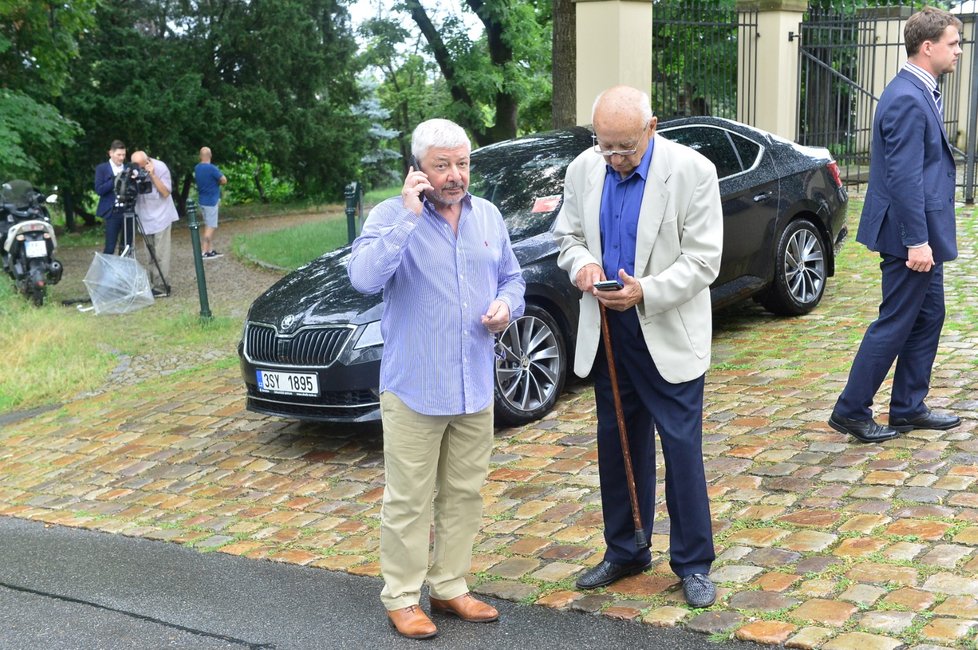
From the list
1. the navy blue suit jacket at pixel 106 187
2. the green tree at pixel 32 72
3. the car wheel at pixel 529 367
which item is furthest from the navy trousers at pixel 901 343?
the green tree at pixel 32 72

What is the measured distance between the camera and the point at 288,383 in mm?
6598

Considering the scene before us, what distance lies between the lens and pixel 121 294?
42.6 feet

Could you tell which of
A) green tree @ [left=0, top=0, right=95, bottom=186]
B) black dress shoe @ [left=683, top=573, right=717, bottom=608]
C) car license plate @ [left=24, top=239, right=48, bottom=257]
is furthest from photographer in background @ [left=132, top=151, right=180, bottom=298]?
black dress shoe @ [left=683, top=573, right=717, bottom=608]

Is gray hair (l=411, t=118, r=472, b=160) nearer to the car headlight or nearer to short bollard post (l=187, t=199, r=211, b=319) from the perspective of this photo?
the car headlight

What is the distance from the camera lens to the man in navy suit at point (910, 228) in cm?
552

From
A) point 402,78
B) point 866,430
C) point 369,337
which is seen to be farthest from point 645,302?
point 402,78

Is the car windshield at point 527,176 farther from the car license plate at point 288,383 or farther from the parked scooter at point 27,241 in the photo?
the parked scooter at point 27,241

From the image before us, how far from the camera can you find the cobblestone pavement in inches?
169

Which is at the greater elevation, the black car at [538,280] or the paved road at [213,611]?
the black car at [538,280]

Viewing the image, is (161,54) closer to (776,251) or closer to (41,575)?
(776,251)

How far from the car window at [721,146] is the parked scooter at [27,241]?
8018 mm

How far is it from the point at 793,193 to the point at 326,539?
5.06 metres

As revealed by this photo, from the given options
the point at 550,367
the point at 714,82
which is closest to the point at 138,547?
the point at 550,367

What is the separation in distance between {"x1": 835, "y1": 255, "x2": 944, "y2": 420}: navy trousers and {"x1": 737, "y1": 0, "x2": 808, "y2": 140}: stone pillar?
33.8 ft
